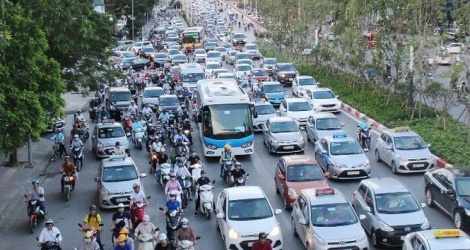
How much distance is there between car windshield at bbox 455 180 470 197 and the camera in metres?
19.6

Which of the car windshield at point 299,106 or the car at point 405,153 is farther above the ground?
the car windshield at point 299,106

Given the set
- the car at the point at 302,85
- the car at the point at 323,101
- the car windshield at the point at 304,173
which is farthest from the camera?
the car at the point at 302,85

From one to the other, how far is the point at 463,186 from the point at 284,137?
414 inches

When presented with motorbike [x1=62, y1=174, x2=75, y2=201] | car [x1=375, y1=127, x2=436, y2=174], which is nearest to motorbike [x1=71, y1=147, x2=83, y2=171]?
motorbike [x1=62, y1=174, x2=75, y2=201]

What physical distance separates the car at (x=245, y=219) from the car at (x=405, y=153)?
8281 millimetres

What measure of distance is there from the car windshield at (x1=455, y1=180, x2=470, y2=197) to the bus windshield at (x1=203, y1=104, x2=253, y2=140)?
9.91 m

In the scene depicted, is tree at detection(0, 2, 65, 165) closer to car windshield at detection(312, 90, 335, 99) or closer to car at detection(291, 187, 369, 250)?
car at detection(291, 187, 369, 250)

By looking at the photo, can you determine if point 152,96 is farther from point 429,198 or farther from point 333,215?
point 333,215

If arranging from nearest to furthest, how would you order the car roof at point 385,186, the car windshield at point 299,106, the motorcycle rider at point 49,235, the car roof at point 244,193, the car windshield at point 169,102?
the motorcycle rider at point 49,235 → the car roof at point 244,193 → the car roof at point 385,186 → the car windshield at point 299,106 → the car windshield at point 169,102

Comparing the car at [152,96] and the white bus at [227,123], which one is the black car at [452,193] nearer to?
the white bus at [227,123]

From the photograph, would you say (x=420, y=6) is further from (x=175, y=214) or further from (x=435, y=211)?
(x=175, y=214)

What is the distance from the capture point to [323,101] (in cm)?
3900

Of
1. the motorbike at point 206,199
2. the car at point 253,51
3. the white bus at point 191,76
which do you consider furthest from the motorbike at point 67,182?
the car at point 253,51

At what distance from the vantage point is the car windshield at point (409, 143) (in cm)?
2591
